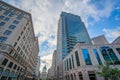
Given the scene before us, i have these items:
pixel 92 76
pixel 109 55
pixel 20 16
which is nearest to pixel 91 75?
pixel 92 76

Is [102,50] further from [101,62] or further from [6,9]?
[6,9]

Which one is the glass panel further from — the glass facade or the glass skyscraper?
the glass skyscraper

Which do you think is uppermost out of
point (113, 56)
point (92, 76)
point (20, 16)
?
point (20, 16)

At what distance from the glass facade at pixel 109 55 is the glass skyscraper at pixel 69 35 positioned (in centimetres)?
5301

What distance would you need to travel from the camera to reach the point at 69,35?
9562cm

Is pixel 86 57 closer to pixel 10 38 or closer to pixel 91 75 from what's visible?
pixel 91 75

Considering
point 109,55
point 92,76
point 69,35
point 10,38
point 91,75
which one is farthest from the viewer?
point 69,35

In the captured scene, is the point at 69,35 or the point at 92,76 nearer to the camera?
the point at 92,76

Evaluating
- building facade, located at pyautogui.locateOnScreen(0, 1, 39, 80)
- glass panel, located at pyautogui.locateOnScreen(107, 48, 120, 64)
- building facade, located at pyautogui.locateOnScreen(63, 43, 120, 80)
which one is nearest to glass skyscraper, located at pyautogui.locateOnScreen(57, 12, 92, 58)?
building facade, located at pyautogui.locateOnScreen(63, 43, 120, 80)

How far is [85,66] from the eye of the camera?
2397cm

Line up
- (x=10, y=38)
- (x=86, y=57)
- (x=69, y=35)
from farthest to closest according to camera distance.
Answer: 1. (x=69, y=35)
2. (x=86, y=57)
3. (x=10, y=38)

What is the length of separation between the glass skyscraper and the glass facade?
53.0 m

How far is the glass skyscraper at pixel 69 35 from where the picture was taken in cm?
8631

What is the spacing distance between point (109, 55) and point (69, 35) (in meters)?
69.1
